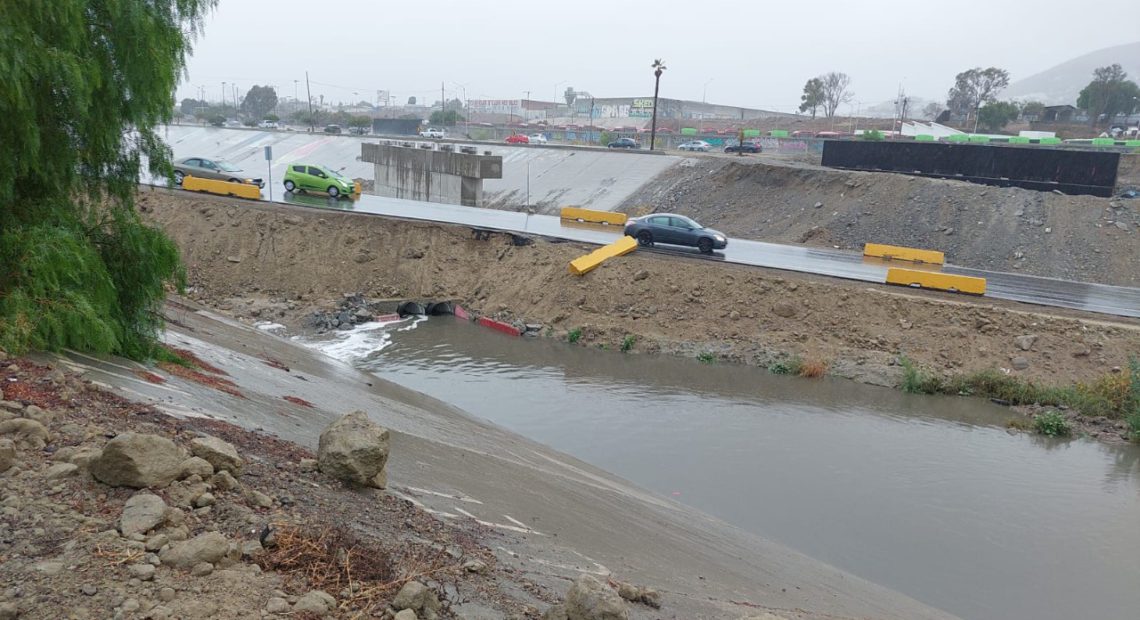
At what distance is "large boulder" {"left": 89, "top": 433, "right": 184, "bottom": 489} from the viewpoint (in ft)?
23.3

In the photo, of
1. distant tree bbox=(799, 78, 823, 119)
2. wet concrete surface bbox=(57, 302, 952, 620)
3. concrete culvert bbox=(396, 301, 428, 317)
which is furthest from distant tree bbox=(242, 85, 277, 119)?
wet concrete surface bbox=(57, 302, 952, 620)

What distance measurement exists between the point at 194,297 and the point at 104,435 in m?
26.8

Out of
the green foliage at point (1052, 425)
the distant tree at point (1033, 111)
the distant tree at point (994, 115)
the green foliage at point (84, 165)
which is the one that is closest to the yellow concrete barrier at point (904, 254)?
the green foliage at point (1052, 425)

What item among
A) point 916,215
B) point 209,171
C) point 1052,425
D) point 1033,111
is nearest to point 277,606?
point 1052,425

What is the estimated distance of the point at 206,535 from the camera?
651cm

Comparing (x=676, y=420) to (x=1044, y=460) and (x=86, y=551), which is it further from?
(x=86, y=551)

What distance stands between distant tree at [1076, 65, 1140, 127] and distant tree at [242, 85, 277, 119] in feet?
549

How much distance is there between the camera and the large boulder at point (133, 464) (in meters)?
7.11

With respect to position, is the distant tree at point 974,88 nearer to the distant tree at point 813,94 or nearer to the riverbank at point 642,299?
the distant tree at point 813,94

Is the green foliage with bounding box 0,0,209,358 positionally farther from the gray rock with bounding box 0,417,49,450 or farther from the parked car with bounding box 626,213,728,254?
the parked car with bounding box 626,213,728,254

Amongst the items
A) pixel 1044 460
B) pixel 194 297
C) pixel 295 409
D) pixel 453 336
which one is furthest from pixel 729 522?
pixel 194 297

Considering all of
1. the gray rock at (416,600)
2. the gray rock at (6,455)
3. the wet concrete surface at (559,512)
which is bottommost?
the wet concrete surface at (559,512)

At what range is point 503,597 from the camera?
24.6 feet

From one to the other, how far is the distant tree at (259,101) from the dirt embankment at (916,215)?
16376cm
